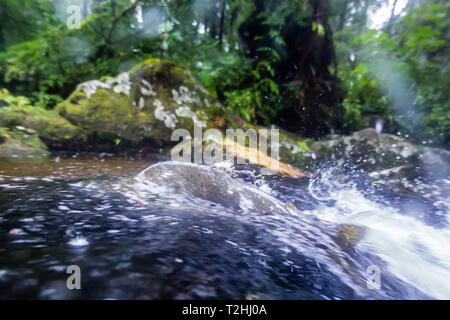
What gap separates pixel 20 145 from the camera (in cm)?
379

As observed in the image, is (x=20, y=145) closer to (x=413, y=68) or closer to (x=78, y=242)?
(x=78, y=242)

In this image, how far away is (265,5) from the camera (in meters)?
7.25

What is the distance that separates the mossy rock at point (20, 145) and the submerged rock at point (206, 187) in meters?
2.52

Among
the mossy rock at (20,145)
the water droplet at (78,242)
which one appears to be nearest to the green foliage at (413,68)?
the water droplet at (78,242)

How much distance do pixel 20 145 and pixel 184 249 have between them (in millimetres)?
4086

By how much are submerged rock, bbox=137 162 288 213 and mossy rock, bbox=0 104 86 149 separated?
2.84m

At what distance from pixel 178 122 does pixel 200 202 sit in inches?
141

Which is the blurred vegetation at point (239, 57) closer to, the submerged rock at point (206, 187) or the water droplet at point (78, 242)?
the submerged rock at point (206, 187)

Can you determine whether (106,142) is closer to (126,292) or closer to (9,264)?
(9,264)

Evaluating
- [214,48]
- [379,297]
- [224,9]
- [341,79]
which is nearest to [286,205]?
[379,297]

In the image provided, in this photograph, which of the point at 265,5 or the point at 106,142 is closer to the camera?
the point at 106,142

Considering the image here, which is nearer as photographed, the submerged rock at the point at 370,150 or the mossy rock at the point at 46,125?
the mossy rock at the point at 46,125

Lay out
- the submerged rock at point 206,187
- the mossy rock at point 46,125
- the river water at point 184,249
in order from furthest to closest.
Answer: the mossy rock at point 46,125 → the submerged rock at point 206,187 → the river water at point 184,249

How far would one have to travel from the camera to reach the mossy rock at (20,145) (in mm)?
3576
